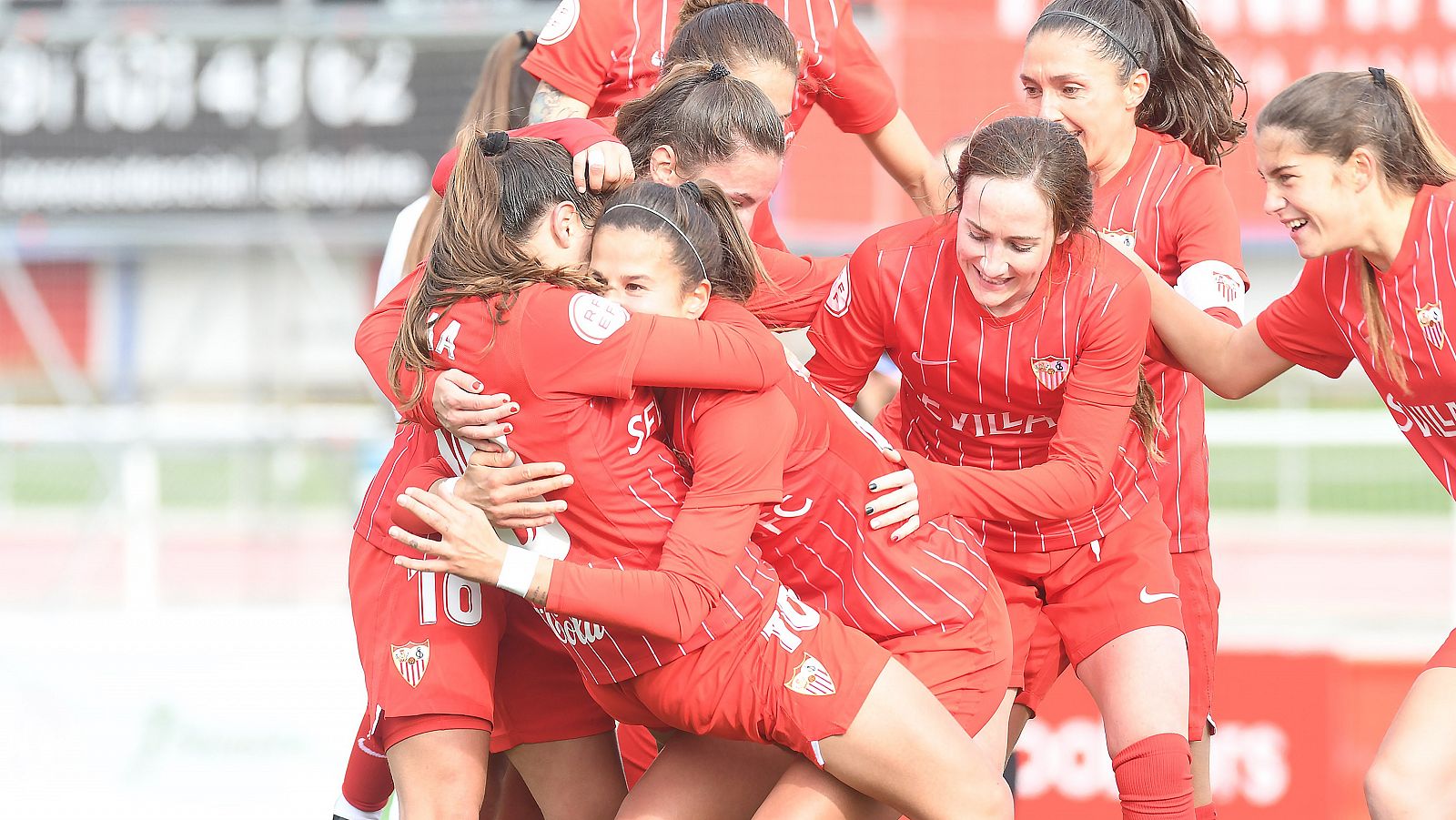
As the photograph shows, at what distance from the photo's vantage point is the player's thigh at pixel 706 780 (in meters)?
2.85

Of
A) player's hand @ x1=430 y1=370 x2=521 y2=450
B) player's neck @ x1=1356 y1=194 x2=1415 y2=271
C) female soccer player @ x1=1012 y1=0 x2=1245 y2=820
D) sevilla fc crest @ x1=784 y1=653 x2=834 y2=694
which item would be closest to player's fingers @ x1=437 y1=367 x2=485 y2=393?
player's hand @ x1=430 y1=370 x2=521 y2=450

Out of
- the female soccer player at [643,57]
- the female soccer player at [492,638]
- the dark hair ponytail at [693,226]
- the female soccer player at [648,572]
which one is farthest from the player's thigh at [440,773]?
the female soccer player at [643,57]

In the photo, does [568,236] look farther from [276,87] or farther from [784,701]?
[276,87]

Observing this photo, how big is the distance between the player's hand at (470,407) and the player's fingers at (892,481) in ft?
2.24

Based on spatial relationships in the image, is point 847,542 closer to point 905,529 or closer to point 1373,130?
point 905,529

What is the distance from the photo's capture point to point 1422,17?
10.4 metres

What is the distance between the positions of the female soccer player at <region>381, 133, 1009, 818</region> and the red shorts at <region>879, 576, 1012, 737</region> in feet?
0.44

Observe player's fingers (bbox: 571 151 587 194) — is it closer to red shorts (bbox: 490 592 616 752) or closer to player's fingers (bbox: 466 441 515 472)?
player's fingers (bbox: 466 441 515 472)

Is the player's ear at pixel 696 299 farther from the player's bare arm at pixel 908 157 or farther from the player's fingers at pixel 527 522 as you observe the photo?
the player's bare arm at pixel 908 157

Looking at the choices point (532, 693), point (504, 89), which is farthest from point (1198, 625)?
point (504, 89)

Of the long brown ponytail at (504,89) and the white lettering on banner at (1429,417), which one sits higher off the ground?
the long brown ponytail at (504,89)

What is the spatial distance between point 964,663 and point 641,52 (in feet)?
5.73

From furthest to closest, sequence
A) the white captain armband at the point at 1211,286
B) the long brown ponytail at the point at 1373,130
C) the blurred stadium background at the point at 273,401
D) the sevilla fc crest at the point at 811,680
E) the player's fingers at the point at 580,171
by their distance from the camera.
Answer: the blurred stadium background at the point at 273,401
the white captain armband at the point at 1211,286
the long brown ponytail at the point at 1373,130
the player's fingers at the point at 580,171
the sevilla fc crest at the point at 811,680

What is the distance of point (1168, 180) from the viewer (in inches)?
137
